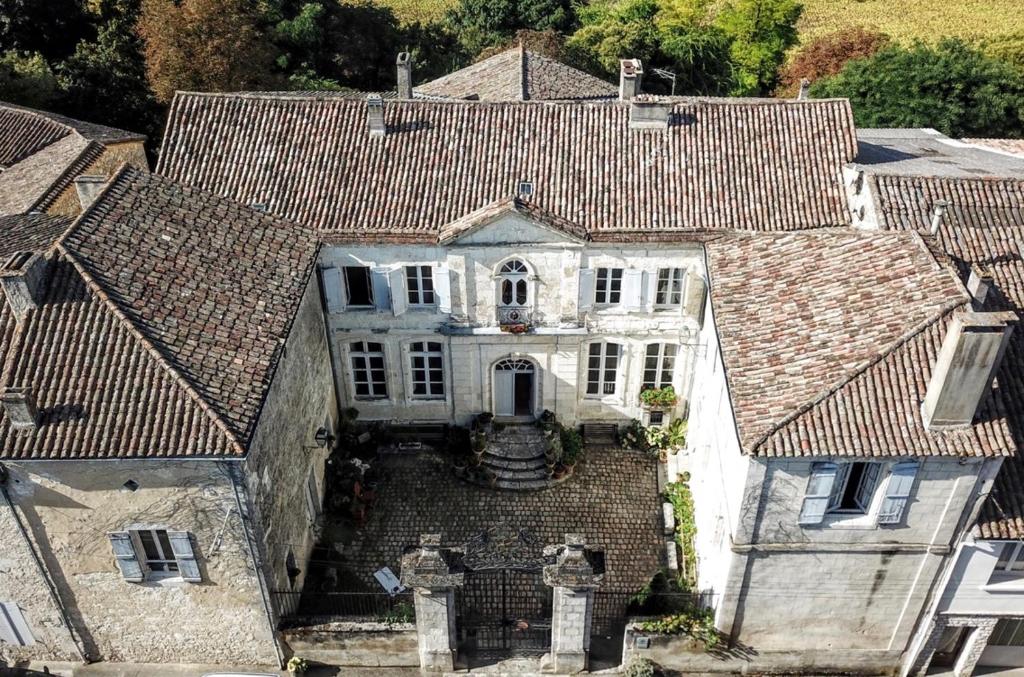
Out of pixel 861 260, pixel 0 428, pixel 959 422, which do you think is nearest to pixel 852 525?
pixel 959 422

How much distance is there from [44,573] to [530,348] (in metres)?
15.5

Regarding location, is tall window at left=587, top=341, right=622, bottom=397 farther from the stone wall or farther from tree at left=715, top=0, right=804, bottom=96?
tree at left=715, top=0, right=804, bottom=96

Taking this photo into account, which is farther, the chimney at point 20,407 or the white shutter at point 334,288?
the white shutter at point 334,288

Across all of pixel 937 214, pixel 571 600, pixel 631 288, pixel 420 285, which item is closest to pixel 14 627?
pixel 571 600

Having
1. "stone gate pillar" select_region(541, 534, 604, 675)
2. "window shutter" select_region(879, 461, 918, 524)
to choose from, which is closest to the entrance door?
"stone gate pillar" select_region(541, 534, 604, 675)

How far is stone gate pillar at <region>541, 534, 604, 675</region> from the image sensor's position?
63.4 feet

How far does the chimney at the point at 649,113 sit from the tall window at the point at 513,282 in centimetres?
641

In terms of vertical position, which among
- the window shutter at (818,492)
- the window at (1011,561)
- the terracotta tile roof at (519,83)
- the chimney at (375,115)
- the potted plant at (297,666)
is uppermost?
the chimney at (375,115)

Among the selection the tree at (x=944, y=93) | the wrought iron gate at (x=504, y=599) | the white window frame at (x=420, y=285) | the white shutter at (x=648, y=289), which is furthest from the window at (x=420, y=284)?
the tree at (x=944, y=93)

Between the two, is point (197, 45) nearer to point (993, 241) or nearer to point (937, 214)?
point (937, 214)

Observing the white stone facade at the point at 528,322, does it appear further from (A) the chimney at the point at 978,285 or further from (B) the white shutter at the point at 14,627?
(B) the white shutter at the point at 14,627

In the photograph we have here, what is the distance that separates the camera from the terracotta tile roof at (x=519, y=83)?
116 ft

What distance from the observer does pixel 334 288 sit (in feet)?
87.2

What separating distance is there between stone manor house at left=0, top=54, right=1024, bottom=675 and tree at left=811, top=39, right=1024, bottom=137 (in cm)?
1437
